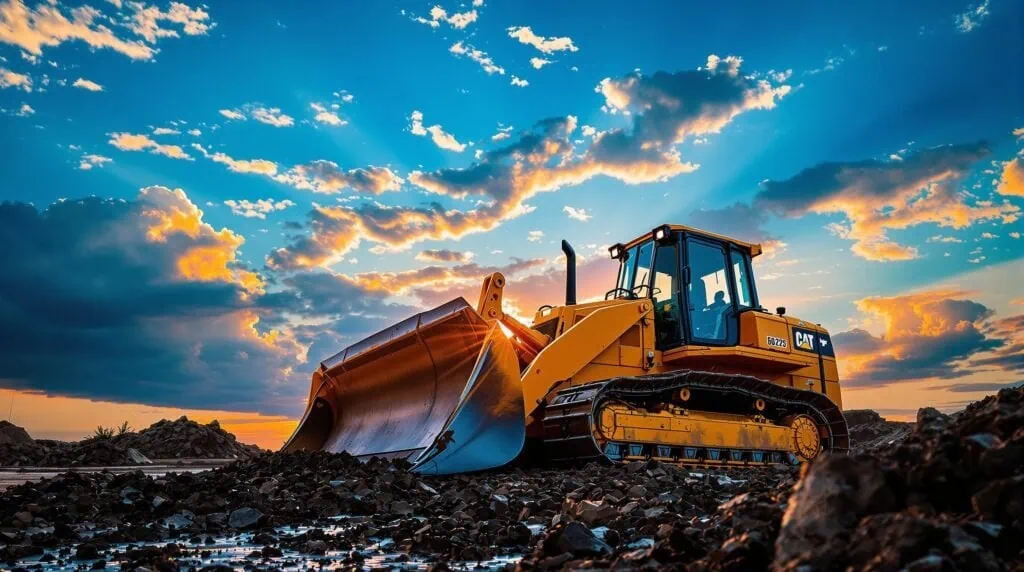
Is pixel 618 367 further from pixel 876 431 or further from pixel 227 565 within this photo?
pixel 876 431

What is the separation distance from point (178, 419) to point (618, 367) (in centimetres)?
1381

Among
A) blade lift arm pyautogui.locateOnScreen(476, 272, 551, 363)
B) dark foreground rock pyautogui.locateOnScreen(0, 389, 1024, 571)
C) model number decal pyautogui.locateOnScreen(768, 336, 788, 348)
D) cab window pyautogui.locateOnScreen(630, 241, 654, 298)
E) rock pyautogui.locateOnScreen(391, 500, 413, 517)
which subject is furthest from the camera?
model number decal pyautogui.locateOnScreen(768, 336, 788, 348)

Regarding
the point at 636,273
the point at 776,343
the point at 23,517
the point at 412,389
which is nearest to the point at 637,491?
the point at 412,389

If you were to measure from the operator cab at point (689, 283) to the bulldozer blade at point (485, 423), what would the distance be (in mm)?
2678

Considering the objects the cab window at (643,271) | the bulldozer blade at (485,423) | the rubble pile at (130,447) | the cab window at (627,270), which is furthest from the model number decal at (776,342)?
the rubble pile at (130,447)

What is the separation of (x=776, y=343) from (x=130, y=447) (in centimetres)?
1483

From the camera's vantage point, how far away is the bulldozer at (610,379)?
739 cm

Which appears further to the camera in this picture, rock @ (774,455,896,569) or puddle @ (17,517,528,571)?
puddle @ (17,517,528,571)

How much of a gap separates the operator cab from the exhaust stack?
0.55 metres

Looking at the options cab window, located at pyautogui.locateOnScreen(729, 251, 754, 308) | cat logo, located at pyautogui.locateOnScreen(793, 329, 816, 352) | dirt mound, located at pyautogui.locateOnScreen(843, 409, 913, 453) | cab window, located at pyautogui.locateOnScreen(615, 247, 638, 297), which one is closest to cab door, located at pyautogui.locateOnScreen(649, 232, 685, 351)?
cab window, located at pyautogui.locateOnScreen(615, 247, 638, 297)

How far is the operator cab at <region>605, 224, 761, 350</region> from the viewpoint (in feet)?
30.4

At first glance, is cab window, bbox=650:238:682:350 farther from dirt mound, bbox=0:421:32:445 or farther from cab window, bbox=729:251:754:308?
dirt mound, bbox=0:421:32:445

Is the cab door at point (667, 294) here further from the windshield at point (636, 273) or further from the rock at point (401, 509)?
the rock at point (401, 509)

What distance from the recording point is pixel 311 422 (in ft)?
33.2
